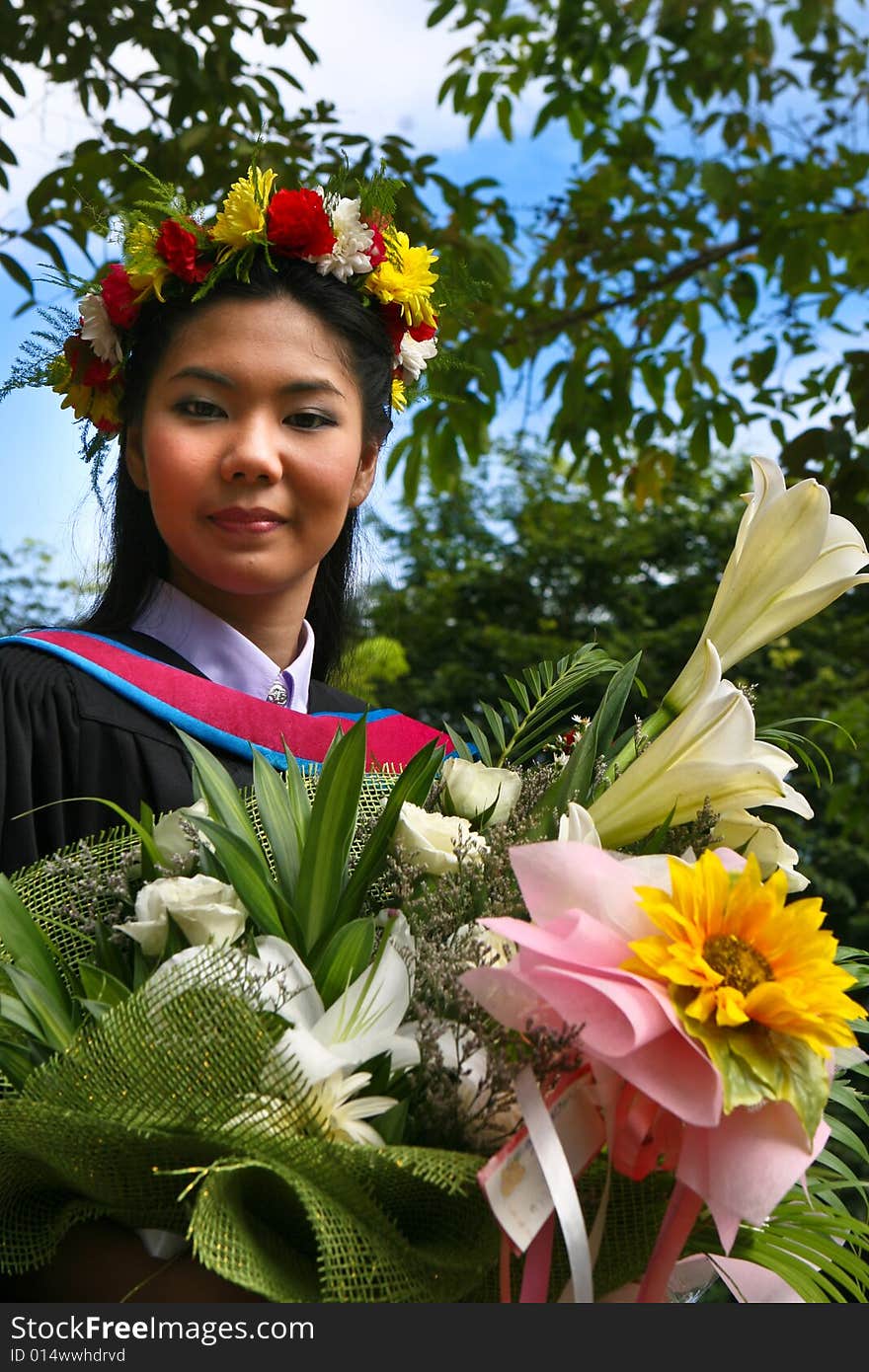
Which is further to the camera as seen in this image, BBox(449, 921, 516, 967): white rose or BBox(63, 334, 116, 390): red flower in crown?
BBox(63, 334, 116, 390): red flower in crown

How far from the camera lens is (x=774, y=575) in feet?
3.98

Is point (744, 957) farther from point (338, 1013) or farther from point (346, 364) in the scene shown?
point (346, 364)

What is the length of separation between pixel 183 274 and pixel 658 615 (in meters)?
8.54

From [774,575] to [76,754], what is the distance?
88 cm

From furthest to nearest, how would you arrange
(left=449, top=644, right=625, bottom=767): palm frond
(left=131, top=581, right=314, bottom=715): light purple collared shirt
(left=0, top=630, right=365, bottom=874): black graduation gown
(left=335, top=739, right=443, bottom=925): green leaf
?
(left=131, top=581, right=314, bottom=715): light purple collared shirt < (left=0, top=630, right=365, bottom=874): black graduation gown < (left=449, top=644, right=625, bottom=767): palm frond < (left=335, top=739, right=443, bottom=925): green leaf

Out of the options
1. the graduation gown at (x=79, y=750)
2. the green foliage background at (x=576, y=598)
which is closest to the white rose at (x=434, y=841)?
the graduation gown at (x=79, y=750)

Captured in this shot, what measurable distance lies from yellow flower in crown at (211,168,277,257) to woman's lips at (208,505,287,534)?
1.11 ft

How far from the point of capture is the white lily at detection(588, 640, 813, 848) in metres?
1.11

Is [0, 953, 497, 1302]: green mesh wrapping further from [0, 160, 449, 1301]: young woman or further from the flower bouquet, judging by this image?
[0, 160, 449, 1301]: young woman

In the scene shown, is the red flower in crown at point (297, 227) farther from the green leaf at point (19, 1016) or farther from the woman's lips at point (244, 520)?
the green leaf at point (19, 1016)

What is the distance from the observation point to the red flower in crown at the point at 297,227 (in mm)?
1838

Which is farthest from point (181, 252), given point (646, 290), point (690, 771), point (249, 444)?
point (646, 290)

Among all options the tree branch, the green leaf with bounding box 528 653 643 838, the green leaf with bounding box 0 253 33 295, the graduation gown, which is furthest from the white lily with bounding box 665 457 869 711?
the tree branch

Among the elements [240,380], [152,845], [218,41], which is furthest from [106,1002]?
[218,41]
